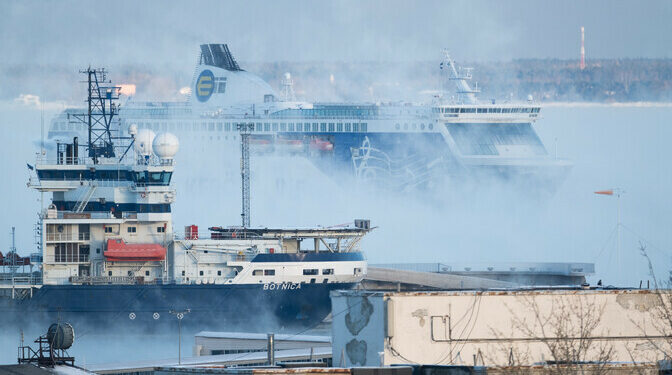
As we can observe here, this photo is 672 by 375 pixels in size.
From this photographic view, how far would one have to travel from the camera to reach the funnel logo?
106m

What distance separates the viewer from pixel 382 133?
336 ft

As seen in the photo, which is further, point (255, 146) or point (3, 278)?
point (255, 146)

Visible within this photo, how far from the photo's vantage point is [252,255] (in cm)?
5672

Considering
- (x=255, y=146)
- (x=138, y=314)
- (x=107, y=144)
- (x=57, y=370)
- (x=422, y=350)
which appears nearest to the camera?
(x=422, y=350)

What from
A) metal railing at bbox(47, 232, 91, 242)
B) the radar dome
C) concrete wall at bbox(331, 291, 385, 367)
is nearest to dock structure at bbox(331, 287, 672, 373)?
concrete wall at bbox(331, 291, 385, 367)

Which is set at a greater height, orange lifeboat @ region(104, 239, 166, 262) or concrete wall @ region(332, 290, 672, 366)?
orange lifeboat @ region(104, 239, 166, 262)

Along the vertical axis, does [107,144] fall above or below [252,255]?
above

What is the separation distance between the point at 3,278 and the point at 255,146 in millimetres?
45352

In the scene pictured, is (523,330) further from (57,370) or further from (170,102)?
(170,102)

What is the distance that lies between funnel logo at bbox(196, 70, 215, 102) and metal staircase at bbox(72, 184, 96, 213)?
48.1 meters

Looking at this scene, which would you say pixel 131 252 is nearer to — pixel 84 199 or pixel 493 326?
pixel 84 199

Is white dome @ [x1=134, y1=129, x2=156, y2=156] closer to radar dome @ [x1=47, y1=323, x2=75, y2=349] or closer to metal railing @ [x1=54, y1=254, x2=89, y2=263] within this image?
metal railing @ [x1=54, y1=254, x2=89, y2=263]

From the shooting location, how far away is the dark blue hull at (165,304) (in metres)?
56.2

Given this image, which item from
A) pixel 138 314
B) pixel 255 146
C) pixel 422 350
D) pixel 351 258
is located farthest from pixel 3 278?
pixel 255 146
